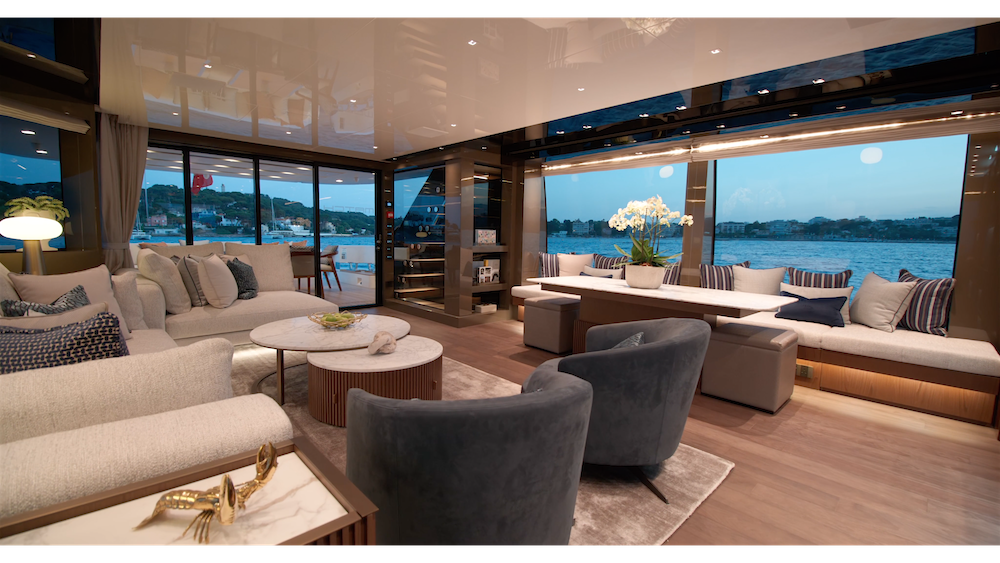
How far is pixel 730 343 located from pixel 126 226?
628 centimetres

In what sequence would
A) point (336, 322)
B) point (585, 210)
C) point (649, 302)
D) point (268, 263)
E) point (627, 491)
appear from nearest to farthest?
point (627, 491)
point (336, 322)
point (649, 302)
point (268, 263)
point (585, 210)

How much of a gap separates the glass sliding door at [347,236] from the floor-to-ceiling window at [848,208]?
5.27 metres

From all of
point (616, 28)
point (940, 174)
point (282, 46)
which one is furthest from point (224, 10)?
point (940, 174)

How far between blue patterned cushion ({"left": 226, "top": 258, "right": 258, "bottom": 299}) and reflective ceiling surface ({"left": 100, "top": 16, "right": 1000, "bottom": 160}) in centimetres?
155

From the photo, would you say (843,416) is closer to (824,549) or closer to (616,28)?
(824,549)

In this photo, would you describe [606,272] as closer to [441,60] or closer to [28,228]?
[441,60]

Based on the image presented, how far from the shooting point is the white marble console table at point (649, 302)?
119 inches

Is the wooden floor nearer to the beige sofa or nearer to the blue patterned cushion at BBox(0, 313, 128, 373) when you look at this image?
the beige sofa

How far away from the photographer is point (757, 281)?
436 cm

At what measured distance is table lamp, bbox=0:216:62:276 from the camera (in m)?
3.01

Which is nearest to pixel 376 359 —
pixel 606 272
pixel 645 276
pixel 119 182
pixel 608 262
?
pixel 645 276

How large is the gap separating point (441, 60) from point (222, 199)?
14.4ft

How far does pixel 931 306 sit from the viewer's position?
347 cm

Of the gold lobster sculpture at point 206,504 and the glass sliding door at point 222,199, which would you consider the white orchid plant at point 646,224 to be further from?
the glass sliding door at point 222,199
